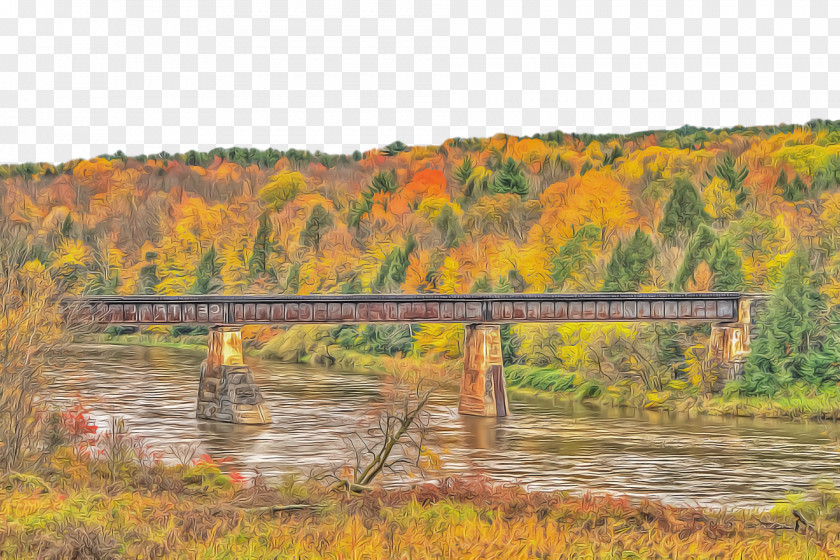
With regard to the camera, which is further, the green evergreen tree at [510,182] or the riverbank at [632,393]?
the green evergreen tree at [510,182]

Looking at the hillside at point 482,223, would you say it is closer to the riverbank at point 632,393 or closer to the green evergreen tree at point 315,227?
the green evergreen tree at point 315,227

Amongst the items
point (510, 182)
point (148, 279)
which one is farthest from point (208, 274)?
point (510, 182)

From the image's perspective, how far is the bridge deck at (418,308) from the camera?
56.2 metres

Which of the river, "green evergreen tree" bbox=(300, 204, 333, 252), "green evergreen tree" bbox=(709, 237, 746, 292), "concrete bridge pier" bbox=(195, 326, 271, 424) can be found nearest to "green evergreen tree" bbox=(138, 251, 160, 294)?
"green evergreen tree" bbox=(300, 204, 333, 252)

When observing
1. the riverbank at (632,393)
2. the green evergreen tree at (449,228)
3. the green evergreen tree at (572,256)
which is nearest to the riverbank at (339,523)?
the riverbank at (632,393)

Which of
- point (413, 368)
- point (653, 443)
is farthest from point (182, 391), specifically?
point (653, 443)

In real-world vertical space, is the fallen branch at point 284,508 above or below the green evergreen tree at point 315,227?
below

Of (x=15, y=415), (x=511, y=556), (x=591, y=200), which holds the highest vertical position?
(x=591, y=200)

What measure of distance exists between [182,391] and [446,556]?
46.2 meters

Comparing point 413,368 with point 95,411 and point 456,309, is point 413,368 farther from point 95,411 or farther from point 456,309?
point 95,411

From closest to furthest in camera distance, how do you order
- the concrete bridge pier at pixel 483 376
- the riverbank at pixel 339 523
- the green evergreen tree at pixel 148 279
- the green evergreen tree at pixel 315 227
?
the riverbank at pixel 339 523
the concrete bridge pier at pixel 483 376
the green evergreen tree at pixel 148 279
the green evergreen tree at pixel 315 227

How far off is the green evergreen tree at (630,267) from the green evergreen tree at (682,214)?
1824cm

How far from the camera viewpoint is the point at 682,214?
94.1 m

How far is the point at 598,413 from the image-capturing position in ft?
193
